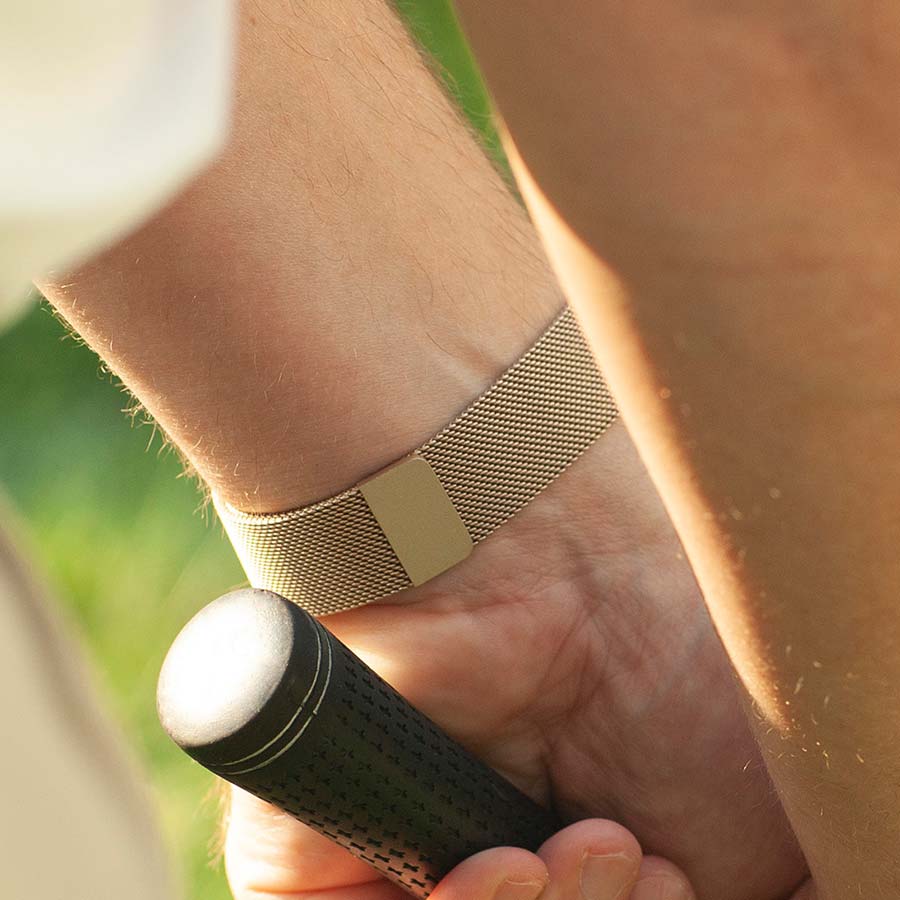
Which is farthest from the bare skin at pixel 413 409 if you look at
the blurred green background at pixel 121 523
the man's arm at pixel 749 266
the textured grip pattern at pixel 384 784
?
the blurred green background at pixel 121 523

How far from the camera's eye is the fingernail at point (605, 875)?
3.23ft

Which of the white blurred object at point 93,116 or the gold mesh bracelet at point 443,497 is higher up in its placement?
the white blurred object at point 93,116

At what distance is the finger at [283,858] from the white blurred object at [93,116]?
73 centimetres

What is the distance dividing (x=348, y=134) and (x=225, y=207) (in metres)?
A: 0.12

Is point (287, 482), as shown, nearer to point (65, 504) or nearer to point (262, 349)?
point (262, 349)

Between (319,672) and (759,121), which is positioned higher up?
(759,121)

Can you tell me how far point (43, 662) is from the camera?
1.35 feet

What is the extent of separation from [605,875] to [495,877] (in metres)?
0.10

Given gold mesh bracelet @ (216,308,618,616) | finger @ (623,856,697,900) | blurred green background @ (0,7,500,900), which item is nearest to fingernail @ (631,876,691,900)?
finger @ (623,856,697,900)

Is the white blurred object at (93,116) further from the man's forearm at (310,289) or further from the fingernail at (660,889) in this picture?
the fingernail at (660,889)

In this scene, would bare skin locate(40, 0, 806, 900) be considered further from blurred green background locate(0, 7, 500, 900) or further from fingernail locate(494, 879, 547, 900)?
blurred green background locate(0, 7, 500, 900)

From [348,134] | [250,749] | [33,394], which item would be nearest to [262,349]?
[348,134]

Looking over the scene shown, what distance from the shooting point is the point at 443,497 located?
3.25 feet

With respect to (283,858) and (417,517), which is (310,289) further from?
(283,858)
